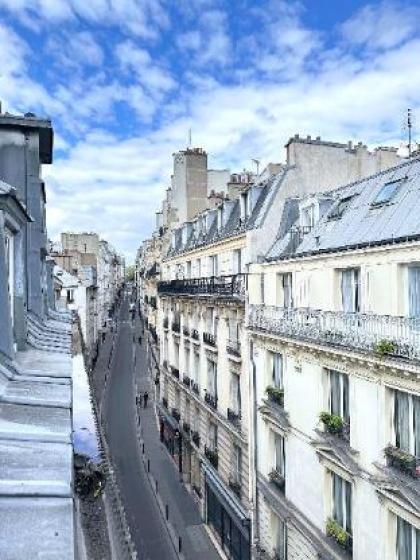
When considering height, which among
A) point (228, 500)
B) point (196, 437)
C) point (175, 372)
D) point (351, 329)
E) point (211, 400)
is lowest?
point (228, 500)

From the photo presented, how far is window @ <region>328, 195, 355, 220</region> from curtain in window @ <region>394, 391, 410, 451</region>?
8.41 m

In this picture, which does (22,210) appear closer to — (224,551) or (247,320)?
(247,320)

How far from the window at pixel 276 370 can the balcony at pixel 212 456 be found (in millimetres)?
9033

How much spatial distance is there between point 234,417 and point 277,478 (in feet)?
16.9

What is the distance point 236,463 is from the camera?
26.1m

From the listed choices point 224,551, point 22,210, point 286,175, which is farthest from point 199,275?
point 22,210

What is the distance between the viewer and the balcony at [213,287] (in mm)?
24656

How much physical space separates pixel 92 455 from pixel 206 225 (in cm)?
2812

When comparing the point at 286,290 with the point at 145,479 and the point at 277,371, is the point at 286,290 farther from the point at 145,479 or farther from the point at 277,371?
the point at 145,479

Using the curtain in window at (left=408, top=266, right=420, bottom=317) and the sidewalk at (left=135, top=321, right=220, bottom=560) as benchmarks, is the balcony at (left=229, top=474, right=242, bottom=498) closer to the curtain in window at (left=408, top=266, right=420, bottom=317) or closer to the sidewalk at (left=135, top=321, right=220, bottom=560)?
the sidewalk at (left=135, top=321, right=220, bottom=560)

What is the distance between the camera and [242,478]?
2519 centimetres

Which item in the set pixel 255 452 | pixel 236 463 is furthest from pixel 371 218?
pixel 236 463

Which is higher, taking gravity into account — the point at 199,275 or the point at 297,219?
the point at 297,219

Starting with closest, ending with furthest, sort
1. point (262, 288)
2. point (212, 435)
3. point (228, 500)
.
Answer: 1. point (262, 288)
2. point (228, 500)
3. point (212, 435)
